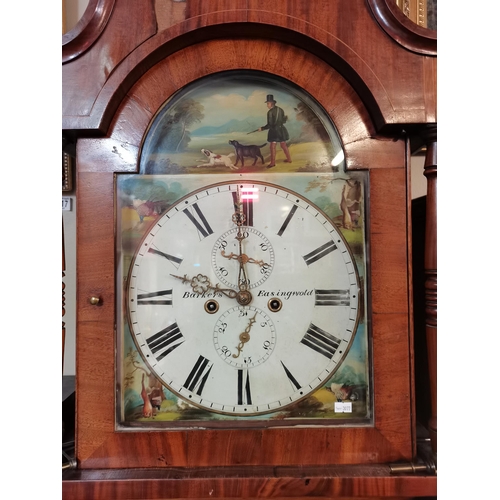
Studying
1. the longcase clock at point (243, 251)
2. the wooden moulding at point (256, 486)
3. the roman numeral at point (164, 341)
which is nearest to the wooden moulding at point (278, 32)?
the longcase clock at point (243, 251)

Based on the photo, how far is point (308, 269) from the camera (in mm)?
815

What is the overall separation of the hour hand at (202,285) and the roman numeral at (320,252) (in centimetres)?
16

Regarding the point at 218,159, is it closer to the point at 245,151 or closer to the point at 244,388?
the point at 245,151

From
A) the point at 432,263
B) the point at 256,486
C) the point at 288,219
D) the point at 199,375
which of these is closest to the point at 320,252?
the point at 288,219

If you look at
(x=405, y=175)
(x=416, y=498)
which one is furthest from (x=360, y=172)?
(x=416, y=498)

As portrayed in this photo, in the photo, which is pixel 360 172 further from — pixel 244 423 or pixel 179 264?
pixel 244 423

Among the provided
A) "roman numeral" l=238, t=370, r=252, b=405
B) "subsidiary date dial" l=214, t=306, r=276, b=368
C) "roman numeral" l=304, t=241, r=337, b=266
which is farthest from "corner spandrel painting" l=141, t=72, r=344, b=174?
"roman numeral" l=238, t=370, r=252, b=405

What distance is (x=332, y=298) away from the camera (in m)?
0.81

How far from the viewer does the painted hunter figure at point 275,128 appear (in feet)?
2.71

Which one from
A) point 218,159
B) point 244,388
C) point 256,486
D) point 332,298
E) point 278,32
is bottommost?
point 256,486

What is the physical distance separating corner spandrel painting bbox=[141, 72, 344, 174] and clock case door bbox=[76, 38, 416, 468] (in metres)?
0.02

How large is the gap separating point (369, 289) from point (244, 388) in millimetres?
305

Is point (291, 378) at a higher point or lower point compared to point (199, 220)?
lower

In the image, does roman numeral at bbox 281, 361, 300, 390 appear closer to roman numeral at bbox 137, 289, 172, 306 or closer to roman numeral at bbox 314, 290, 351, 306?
roman numeral at bbox 314, 290, 351, 306
